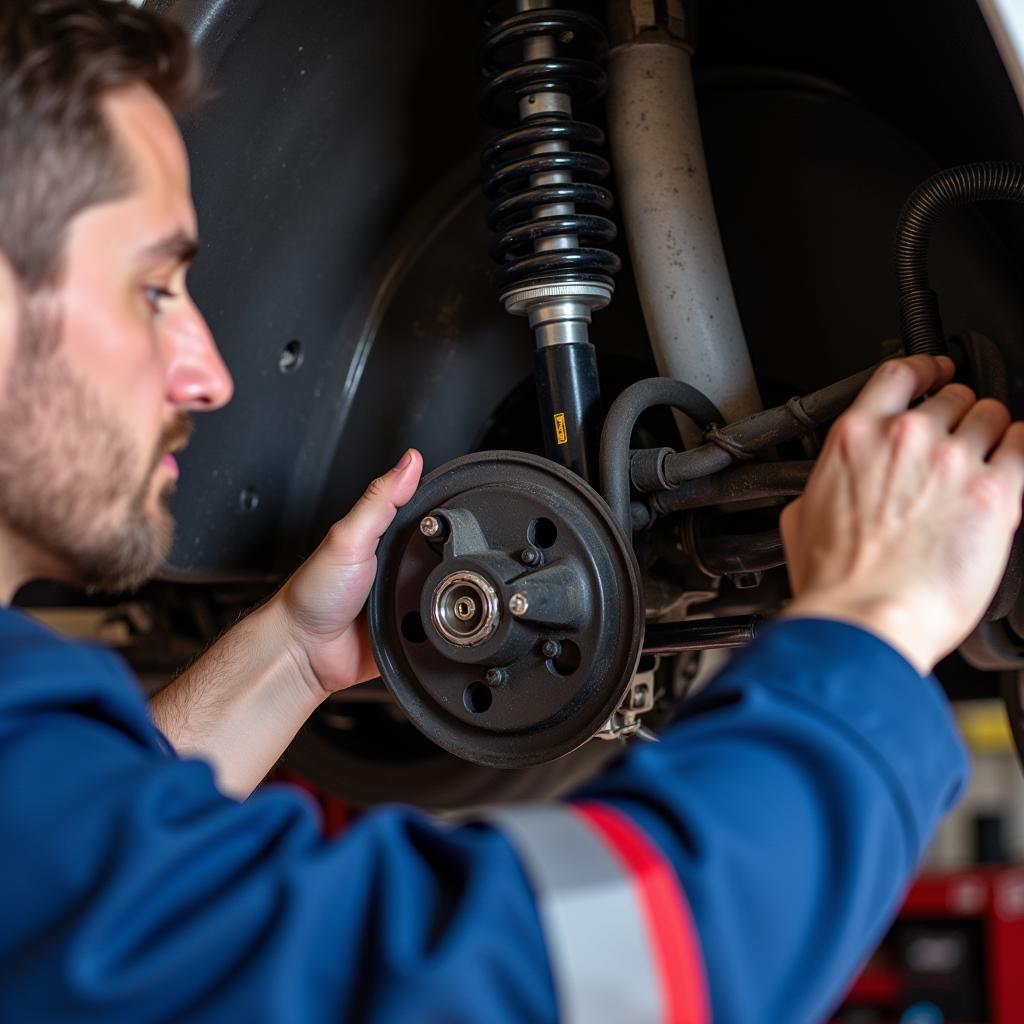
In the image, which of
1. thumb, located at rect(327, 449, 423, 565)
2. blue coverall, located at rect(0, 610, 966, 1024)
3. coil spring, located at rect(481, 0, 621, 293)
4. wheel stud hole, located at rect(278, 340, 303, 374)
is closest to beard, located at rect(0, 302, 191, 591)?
blue coverall, located at rect(0, 610, 966, 1024)

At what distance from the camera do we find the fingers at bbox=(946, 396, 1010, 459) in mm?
678

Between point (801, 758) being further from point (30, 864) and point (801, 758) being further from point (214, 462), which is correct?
point (214, 462)

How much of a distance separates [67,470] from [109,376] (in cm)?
6

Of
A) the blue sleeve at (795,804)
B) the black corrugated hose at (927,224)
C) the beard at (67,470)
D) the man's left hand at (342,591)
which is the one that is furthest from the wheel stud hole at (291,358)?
the blue sleeve at (795,804)

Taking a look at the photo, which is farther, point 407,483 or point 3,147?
point 407,483

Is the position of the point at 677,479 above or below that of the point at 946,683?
above

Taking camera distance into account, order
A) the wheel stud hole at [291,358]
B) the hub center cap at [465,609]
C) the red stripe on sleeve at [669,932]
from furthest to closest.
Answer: the wheel stud hole at [291,358]
the hub center cap at [465,609]
the red stripe on sleeve at [669,932]

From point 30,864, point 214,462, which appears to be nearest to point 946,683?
point 214,462

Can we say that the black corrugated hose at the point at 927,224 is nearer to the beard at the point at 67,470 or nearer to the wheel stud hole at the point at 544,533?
the wheel stud hole at the point at 544,533

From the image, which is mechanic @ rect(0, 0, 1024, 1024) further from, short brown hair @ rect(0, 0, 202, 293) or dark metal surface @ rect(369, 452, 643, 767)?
dark metal surface @ rect(369, 452, 643, 767)

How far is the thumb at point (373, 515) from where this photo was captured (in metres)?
1.00

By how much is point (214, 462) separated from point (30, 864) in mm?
663

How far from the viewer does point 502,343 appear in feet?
4.05

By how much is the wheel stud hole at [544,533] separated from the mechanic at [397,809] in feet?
0.83
